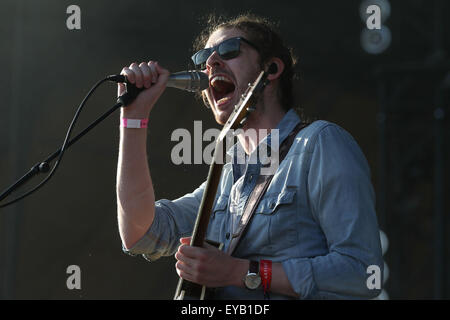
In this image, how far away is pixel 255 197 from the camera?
213 cm

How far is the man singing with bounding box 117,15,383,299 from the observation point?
189 cm

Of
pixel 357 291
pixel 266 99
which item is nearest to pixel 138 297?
pixel 266 99

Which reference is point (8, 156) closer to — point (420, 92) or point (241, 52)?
point (241, 52)

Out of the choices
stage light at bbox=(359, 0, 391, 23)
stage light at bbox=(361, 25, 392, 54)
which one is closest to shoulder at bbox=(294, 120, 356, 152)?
stage light at bbox=(359, 0, 391, 23)

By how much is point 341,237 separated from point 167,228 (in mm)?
830

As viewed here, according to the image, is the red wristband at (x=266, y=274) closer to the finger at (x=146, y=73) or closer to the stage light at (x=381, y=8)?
the finger at (x=146, y=73)

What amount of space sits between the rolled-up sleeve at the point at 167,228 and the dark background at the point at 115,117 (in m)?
2.13

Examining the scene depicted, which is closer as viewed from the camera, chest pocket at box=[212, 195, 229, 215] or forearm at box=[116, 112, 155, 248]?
forearm at box=[116, 112, 155, 248]

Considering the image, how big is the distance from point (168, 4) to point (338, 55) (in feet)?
6.33

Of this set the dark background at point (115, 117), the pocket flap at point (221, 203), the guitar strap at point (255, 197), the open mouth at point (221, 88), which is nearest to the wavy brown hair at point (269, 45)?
the open mouth at point (221, 88)

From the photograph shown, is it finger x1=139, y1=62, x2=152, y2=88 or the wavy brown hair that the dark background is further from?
finger x1=139, y1=62, x2=152, y2=88

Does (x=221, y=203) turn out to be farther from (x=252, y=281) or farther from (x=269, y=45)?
(x=269, y=45)

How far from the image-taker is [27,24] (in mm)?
5215

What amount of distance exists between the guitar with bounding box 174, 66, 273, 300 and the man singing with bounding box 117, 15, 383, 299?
5cm
